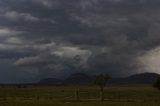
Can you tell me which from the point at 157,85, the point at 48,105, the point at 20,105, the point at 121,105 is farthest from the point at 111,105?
the point at 157,85

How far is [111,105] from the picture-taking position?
45.3m

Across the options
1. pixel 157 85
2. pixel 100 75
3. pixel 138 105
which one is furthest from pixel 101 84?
pixel 138 105

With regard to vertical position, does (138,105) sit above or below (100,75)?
below

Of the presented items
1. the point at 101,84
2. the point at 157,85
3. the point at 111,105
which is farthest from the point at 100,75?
the point at 111,105

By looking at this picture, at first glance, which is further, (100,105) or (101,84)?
(101,84)

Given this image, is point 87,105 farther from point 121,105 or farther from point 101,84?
point 101,84

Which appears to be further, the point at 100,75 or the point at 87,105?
the point at 100,75

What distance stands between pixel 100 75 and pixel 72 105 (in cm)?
2662

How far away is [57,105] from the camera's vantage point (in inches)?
1766

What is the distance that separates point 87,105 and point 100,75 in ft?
85.9

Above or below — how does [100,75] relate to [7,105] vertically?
above

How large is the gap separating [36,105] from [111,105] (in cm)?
862

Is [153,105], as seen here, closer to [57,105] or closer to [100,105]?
[100,105]

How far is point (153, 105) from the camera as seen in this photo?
4462 cm
